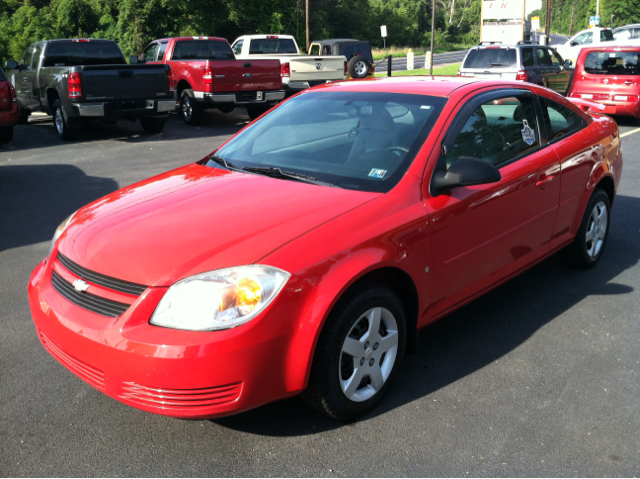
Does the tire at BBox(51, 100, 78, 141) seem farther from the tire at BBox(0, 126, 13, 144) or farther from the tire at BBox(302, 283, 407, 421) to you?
the tire at BBox(302, 283, 407, 421)

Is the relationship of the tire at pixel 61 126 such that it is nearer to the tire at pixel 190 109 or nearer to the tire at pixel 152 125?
the tire at pixel 152 125

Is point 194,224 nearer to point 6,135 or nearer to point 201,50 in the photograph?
point 6,135

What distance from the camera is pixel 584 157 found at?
4.81 metres

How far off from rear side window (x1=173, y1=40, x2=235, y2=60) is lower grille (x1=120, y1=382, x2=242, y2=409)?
46.5ft

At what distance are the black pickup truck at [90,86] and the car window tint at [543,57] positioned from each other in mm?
9557

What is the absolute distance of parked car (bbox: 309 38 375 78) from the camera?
23742 mm

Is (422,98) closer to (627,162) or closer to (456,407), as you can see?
(456,407)

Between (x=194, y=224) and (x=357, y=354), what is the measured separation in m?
1.01

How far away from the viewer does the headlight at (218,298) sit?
2.66 metres

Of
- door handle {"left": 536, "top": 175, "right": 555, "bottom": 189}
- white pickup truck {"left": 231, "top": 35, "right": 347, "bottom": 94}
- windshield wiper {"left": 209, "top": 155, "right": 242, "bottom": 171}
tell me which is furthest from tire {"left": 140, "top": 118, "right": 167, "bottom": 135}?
door handle {"left": 536, "top": 175, "right": 555, "bottom": 189}

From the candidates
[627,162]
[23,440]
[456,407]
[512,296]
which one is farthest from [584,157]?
[627,162]

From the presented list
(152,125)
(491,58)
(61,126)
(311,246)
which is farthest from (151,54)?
(311,246)

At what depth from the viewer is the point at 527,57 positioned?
1609 centimetres

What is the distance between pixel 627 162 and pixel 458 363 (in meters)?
7.70
